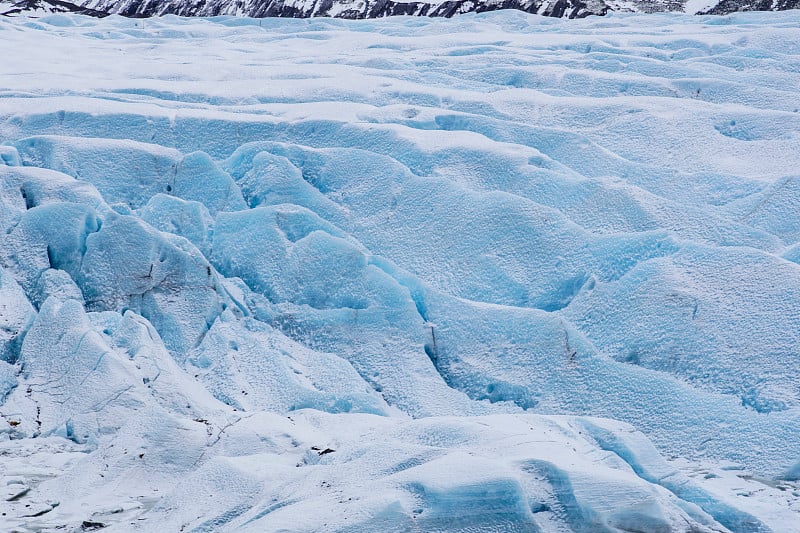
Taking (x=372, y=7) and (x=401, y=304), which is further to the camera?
(x=372, y=7)

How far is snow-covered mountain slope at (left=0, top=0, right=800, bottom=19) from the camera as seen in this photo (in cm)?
1369

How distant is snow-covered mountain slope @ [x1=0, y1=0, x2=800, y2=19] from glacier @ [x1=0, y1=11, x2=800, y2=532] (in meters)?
6.95

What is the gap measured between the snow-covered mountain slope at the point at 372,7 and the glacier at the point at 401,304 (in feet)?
22.8

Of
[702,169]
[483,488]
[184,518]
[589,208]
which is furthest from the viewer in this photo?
[702,169]

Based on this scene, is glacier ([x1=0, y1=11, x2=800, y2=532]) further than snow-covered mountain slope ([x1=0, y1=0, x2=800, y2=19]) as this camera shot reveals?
No

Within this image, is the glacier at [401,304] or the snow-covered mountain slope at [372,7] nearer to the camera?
the glacier at [401,304]

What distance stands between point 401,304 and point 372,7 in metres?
13.0

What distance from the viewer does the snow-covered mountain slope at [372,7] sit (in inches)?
539

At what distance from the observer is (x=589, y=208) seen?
5109 millimetres

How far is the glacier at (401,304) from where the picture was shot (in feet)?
9.73

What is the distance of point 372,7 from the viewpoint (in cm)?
1630

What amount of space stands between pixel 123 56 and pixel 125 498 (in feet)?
24.4

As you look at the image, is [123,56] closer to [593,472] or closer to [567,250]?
[567,250]

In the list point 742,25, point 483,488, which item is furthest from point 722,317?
point 742,25
